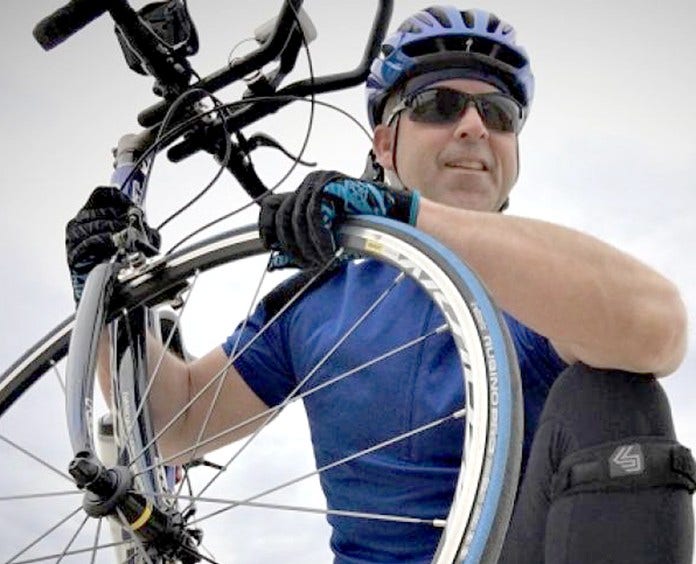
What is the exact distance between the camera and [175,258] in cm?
217

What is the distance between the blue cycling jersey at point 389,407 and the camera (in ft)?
6.73

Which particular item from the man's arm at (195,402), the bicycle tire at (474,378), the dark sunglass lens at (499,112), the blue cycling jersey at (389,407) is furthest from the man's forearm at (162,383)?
the dark sunglass lens at (499,112)

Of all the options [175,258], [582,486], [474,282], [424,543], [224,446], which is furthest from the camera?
[224,446]

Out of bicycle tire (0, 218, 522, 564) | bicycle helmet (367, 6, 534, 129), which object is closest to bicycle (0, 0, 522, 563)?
bicycle tire (0, 218, 522, 564)

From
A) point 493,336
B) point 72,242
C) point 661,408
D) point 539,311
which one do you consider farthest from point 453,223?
point 72,242

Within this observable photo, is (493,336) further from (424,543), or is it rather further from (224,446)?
(224,446)

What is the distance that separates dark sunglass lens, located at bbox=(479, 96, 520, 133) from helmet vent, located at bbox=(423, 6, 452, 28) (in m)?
0.28

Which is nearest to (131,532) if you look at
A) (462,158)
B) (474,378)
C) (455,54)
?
(474,378)

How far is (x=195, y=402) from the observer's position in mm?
2592

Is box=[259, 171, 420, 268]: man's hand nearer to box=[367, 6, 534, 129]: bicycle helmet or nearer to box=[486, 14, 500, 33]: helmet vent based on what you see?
box=[367, 6, 534, 129]: bicycle helmet

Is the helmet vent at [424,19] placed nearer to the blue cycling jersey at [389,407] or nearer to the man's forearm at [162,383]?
the blue cycling jersey at [389,407]

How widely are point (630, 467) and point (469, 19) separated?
1.42 metres

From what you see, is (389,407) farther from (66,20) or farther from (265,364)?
(66,20)

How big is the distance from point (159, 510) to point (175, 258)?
60cm
